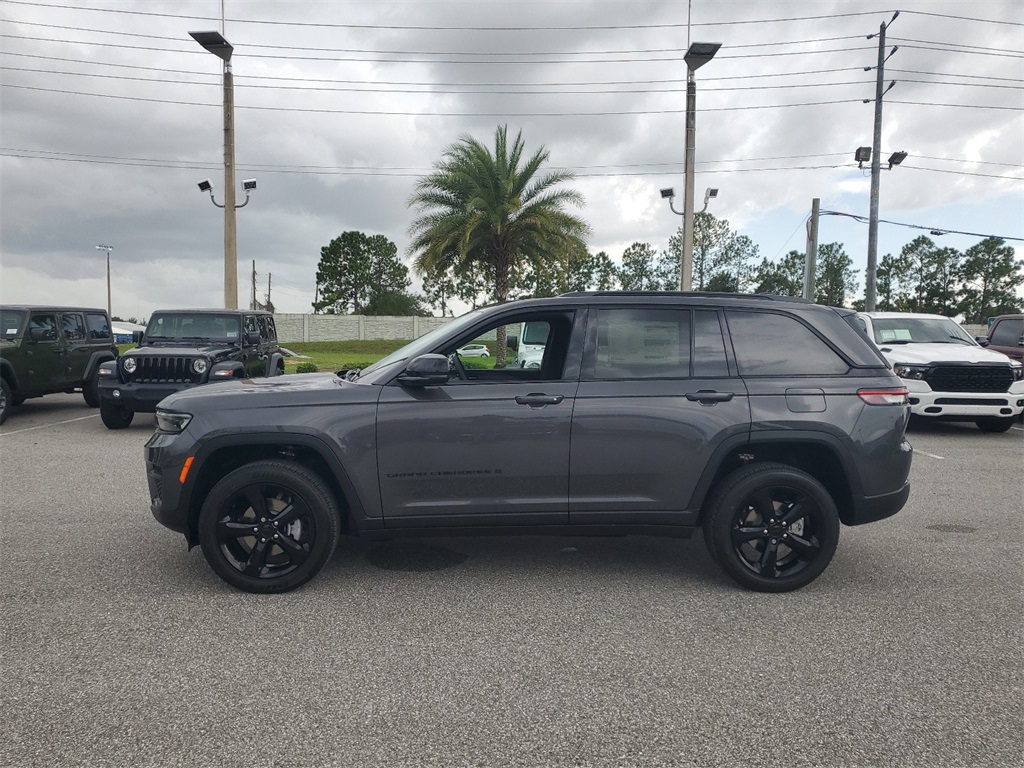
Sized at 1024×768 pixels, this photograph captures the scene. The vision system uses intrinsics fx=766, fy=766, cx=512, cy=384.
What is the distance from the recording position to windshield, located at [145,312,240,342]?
11.7 m

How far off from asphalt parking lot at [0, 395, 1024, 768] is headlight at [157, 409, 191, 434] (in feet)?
3.10

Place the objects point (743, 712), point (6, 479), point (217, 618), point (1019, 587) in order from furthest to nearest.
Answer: point (6, 479)
point (1019, 587)
point (217, 618)
point (743, 712)

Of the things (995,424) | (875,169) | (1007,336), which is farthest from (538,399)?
(875,169)

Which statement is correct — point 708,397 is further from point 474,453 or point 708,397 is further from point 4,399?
point 4,399

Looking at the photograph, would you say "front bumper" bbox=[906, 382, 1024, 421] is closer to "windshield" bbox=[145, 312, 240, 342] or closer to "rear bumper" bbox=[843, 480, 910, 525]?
"rear bumper" bbox=[843, 480, 910, 525]

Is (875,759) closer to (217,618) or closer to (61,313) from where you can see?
(217,618)

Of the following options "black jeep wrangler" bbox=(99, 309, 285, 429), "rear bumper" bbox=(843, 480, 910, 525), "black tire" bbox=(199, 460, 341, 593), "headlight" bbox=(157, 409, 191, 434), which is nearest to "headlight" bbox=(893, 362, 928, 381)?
A: "rear bumper" bbox=(843, 480, 910, 525)

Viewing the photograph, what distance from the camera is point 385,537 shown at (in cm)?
451

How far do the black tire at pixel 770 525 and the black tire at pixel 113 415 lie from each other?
9.62 meters

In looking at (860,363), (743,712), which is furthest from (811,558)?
(743,712)

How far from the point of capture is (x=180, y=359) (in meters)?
10.7

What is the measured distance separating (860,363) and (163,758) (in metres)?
4.10

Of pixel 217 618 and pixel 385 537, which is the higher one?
pixel 385 537

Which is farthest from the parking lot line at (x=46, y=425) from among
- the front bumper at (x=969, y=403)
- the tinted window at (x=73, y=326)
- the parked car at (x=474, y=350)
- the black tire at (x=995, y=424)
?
the black tire at (x=995, y=424)
